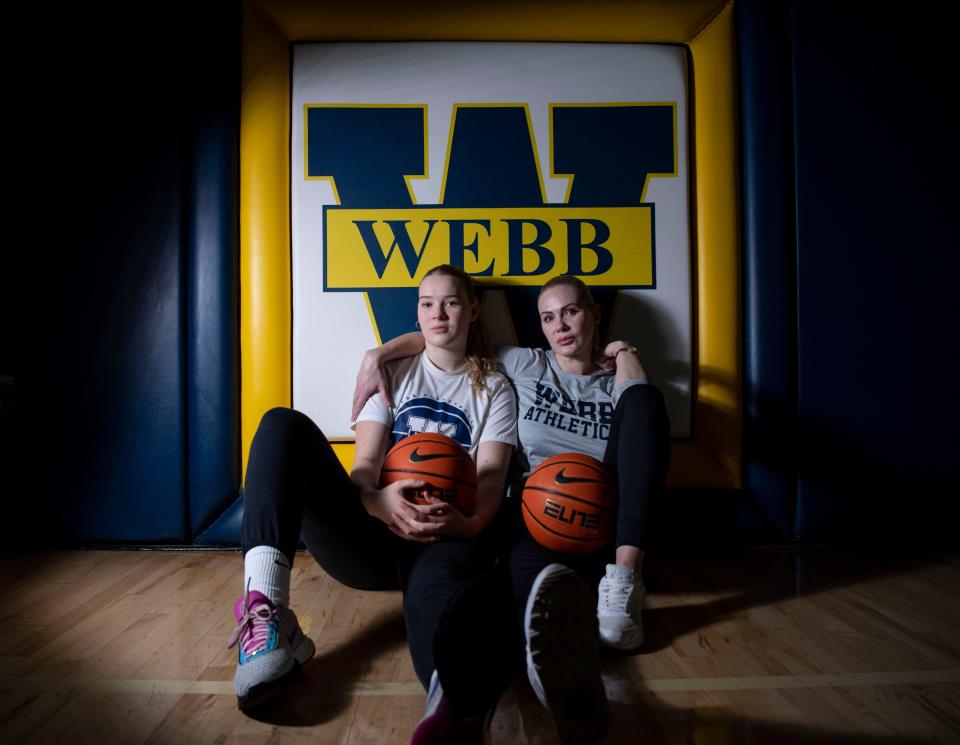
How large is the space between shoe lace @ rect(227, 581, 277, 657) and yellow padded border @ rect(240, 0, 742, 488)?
0.89 m

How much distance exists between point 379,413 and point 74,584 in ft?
3.34

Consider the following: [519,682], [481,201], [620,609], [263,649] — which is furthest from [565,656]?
[481,201]

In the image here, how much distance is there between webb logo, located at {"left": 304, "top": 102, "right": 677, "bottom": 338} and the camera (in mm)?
2037

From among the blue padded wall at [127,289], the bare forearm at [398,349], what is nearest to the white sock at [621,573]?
the bare forearm at [398,349]

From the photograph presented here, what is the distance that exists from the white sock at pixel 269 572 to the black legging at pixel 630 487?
1.62 ft

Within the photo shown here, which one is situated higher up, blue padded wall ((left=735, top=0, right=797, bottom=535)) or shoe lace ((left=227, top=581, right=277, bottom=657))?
blue padded wall ((left=735, top=0, right=797, bottom=535))

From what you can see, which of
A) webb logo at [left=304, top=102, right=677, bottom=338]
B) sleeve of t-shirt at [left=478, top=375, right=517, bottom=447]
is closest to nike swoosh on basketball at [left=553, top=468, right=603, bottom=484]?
sleeve of t-shirt at [left=478, top=375, right=517, bottom=447]

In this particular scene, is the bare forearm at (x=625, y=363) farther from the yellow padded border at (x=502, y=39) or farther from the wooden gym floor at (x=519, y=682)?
the wooden gym floor at (x=519, y=682)

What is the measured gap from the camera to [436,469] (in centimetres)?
138

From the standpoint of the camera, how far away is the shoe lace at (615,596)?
1339mm

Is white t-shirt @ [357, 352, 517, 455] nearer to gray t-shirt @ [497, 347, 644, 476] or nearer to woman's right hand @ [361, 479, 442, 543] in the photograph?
gray t-shirt @ [497, 347, 644, 476]

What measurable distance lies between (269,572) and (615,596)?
2.45 feet

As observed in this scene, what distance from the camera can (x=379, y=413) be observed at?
5.31 ft

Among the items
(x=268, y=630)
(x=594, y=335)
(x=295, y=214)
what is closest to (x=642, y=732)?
(x=268, y=630)
